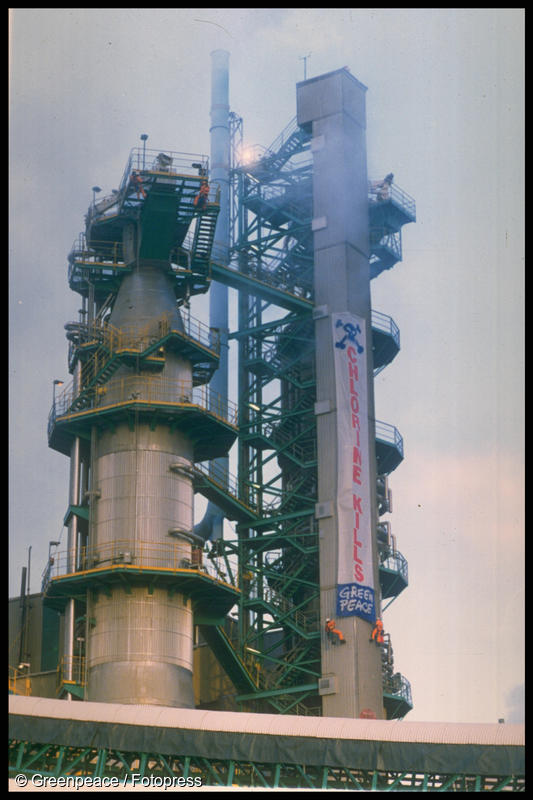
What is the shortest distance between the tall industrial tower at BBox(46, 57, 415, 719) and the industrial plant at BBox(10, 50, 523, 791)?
12 centimetres

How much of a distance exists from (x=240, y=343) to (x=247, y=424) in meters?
5.17

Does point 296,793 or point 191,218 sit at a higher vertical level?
point 191,218

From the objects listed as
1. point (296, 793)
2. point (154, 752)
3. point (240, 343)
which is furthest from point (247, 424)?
point (296, 793)

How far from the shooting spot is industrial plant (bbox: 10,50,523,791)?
79.4 m

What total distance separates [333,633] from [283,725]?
2257 cm

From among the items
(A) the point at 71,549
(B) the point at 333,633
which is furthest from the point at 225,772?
(B) the point at 333,633

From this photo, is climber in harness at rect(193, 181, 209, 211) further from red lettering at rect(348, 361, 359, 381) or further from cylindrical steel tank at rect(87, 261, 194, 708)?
red lettering at rect(348, 361, 359, 381)

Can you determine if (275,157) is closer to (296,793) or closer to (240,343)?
(240,343)

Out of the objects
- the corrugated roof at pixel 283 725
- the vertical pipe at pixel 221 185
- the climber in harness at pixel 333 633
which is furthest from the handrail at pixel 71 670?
the vertical pipe at pixel 221 185

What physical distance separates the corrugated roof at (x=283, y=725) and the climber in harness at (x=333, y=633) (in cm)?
2091

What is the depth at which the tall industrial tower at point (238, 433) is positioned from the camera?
79.4 m

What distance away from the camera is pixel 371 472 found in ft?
290

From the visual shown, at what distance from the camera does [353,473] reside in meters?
87.0
